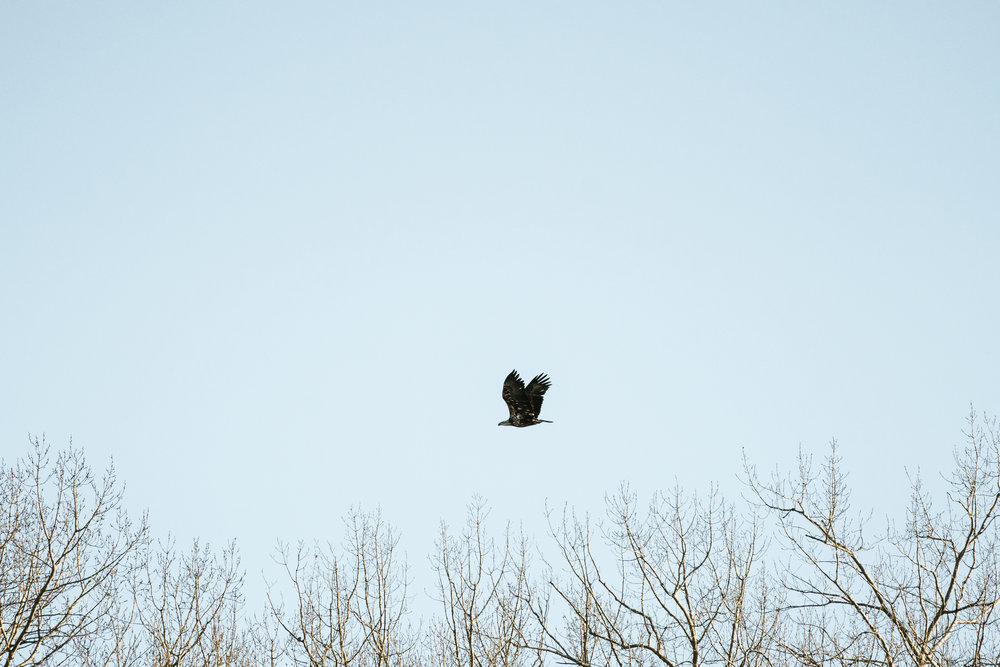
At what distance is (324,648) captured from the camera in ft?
46.6

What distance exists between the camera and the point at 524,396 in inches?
631

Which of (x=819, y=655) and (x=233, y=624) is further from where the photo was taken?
(x=233, y=624)

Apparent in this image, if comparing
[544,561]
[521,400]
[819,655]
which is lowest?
[819,655]

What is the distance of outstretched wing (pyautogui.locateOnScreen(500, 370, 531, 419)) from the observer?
1603 centimetres

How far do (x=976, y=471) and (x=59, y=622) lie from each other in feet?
40.0

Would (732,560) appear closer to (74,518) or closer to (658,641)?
(658,641)

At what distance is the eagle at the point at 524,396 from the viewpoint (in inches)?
626

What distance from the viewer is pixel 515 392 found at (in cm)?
1605

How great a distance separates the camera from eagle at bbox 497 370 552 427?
1590cm

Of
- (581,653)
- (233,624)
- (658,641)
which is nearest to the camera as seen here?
(658,641)

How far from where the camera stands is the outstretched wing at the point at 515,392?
52.6ft

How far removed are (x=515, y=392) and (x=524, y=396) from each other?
0.16m

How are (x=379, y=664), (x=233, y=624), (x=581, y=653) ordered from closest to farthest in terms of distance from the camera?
1. (x=581, y=653)
2. (x=379, y=664)
3. (x=233, y=624)

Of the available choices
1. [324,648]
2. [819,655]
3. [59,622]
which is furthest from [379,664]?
[819,655]
